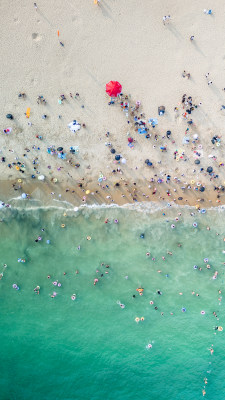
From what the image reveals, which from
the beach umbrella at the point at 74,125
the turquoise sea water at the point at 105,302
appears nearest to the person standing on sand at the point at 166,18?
the beach umbrella at the point at 74,125

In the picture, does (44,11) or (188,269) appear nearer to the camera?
(44,11)

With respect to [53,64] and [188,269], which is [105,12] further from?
[188,269]

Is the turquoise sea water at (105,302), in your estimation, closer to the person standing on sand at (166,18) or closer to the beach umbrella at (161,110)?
the beach umbrella at (161,110)

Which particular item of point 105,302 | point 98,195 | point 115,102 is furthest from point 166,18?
point 105,302

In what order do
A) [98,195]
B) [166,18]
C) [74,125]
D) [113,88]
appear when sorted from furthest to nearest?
[98,195] < [74,125] < [166,18] < [113,88]

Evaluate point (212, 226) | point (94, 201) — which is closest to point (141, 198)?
point (94, 201)

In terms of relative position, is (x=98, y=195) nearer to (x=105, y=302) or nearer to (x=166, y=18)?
(x=105, y=302)

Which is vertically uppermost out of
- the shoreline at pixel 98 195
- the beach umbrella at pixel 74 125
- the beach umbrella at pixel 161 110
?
the beach umbrella at pixel 74 125
